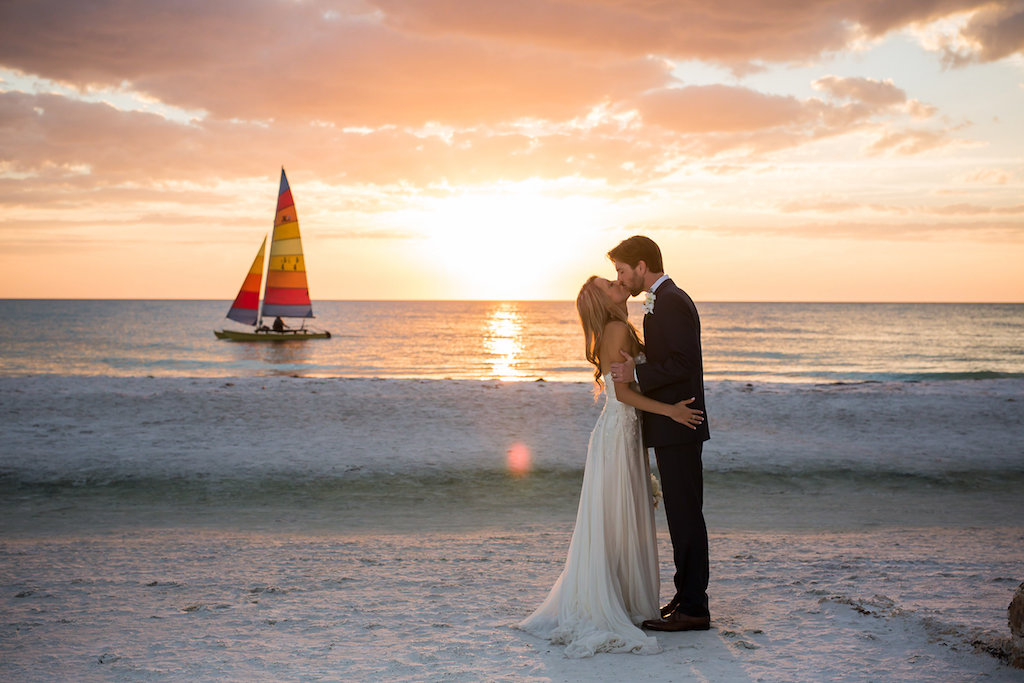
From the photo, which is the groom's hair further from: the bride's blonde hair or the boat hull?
the boat hull

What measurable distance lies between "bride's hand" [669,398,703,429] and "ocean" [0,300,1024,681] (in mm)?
1369

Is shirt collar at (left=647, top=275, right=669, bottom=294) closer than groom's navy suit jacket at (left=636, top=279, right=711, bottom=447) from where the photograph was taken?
No

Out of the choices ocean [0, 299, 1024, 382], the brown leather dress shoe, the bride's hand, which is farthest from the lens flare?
ocean [0, 299, 1024, 382]

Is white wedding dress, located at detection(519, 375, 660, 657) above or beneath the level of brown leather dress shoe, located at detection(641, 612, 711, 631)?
above

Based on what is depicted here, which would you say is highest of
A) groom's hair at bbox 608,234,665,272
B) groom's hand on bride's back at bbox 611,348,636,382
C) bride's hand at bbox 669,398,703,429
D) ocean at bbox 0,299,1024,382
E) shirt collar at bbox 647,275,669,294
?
groom's hair at bbox 608,234,665,272

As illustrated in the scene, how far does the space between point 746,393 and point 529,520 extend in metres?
Answer: 9.59

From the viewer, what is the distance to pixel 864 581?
5.72 metres

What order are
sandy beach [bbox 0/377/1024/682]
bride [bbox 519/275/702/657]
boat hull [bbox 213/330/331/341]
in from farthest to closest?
boat hull [bbox 213/330/331/341]
bride [bbox 519/275/702/657]
sandy beach [bbox 0/377/1024/682]

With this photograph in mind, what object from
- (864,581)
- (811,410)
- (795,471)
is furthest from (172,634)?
(811,410)

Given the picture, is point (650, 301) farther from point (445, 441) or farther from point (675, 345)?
point (445, 441)

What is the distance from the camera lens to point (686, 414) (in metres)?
4.62

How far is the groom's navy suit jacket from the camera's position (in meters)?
4.66

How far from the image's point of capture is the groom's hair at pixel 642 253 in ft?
15.8

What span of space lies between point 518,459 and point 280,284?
4339cm
